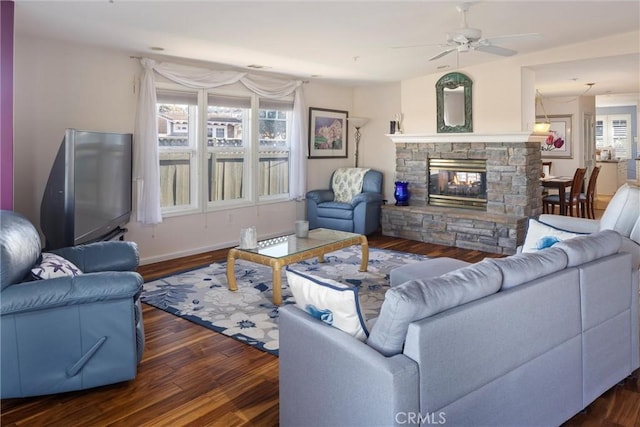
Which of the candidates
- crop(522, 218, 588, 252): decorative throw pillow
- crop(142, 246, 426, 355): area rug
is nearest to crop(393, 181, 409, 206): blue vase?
crop(142, 246, 426, 355): area rug

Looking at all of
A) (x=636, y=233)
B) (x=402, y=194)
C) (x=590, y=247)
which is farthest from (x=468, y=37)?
(x=402, y=194)

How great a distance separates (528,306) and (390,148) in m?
5.87

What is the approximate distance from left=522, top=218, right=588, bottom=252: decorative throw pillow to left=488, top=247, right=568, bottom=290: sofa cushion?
0.67m

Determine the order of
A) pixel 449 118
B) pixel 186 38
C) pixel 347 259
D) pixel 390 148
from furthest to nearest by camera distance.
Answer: pixel 390 148 → pixel 449 118 → pixel 347 259 → pixel 186 38

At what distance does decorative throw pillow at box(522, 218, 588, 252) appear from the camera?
295 centimetres

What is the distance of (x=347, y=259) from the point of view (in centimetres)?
552

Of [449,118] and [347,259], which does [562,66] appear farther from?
[347,259]

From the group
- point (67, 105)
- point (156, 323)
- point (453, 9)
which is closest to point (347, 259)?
point (156, 323)

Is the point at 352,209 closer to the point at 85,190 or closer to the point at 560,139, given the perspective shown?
the point at 85,190

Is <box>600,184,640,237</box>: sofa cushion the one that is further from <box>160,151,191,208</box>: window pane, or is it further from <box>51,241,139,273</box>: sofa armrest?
<box>160,151,191,208</box>: window pane

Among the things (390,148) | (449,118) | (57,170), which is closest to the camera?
(57,170)

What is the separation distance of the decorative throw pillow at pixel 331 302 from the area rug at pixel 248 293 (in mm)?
1239

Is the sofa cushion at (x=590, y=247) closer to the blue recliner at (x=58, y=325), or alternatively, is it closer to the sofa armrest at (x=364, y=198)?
the blue recliner at (x=58, y=325)

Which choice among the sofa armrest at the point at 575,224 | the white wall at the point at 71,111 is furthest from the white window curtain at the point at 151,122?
the sofa armrest at the point at 575,224
